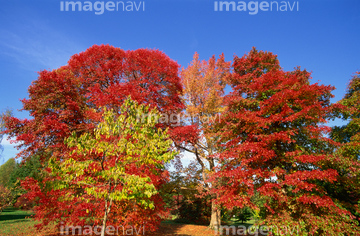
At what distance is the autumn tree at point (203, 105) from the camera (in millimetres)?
15047

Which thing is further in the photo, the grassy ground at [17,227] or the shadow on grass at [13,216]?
the shadow on grass at [13,216]

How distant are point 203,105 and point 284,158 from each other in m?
7.72

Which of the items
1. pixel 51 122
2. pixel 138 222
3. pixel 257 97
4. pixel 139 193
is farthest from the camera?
pixel 51 122

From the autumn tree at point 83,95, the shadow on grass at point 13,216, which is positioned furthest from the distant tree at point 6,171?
the autumn tree at point 83,95

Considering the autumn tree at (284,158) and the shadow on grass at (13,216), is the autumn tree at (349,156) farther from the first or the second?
the shadow on grass at (13,216)

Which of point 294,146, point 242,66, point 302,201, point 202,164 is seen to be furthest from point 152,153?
point 202,164

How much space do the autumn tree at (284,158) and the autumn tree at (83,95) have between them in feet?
14.7

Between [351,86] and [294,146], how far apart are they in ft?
21.9

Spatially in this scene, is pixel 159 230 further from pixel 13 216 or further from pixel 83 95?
pixel 13 216

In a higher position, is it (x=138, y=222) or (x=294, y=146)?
(x=294, y=146)

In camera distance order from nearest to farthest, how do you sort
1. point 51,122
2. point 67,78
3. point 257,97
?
point 257,97
point 51,122
point 67,78

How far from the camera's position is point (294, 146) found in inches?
404

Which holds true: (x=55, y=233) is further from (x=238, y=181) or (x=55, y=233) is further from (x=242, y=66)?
(x=242, y=66)

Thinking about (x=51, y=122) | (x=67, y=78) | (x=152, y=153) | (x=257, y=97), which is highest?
(x=67, y=78)
